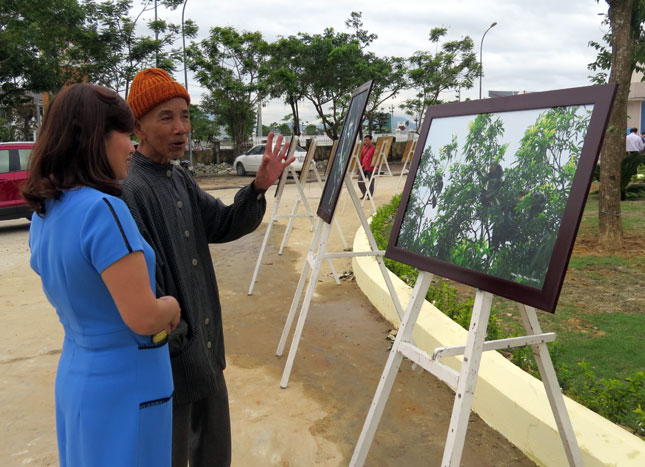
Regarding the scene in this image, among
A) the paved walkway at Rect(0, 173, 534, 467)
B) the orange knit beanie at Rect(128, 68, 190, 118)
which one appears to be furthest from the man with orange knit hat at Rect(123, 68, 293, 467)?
the paved walkway at Rect(0, 173, 534, 467)

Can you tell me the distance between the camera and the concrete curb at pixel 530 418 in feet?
7.44

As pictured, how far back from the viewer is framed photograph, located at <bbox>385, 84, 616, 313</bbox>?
189cm

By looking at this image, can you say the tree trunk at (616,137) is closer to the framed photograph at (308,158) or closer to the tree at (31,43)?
the framed photograph at (308,158)

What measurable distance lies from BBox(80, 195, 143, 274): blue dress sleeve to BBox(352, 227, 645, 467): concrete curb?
2078mm

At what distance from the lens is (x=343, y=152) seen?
12.1 feet

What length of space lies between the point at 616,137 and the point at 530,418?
484cm

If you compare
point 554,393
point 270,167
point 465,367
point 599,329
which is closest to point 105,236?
point 270,167

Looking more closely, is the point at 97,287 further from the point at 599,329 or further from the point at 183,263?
the point at 599,329

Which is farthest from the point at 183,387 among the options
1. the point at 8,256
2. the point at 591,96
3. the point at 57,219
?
the point at 8,256

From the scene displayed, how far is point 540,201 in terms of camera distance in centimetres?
201

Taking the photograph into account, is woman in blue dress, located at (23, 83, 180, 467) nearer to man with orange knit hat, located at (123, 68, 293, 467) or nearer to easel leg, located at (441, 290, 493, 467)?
man with orange knit hat, located at (123, 68, 293, 467)

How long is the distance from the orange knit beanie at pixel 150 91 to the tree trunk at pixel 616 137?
5689mm

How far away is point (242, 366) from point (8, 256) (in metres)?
5.78

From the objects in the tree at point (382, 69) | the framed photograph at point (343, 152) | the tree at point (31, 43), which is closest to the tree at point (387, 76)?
the tree at point (382, 69)
